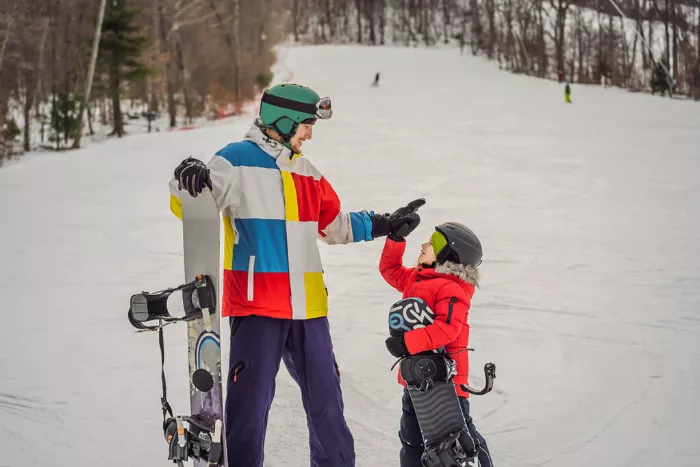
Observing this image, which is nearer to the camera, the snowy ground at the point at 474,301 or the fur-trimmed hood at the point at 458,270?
the fur-trimmed hood at the point at 458,270

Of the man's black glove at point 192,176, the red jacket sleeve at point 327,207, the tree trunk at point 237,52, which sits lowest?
the red jacket sleeve at point 327,207

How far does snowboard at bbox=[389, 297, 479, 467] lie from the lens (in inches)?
101

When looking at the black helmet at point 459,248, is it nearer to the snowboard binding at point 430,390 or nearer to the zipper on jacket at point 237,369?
the snowboard binding at point 430,390

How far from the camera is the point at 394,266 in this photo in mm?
3043

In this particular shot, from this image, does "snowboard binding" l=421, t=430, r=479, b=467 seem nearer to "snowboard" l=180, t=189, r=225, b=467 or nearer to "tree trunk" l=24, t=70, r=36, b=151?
"snowboard" l=180, t=189, r=225, b=467

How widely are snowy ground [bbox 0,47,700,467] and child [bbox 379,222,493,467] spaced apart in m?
0.69

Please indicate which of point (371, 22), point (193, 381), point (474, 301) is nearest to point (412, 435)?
point (193, 381)

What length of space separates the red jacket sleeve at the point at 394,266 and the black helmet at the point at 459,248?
0.85ft

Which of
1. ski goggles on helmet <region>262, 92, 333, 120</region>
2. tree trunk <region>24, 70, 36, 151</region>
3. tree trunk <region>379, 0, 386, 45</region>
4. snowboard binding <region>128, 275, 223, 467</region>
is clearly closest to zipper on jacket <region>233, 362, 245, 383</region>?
snowboard binding <region>128, 275, 223, 467</region>

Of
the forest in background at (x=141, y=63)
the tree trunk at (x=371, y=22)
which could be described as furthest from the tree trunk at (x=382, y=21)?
the forest in background at (x=141, y=63)

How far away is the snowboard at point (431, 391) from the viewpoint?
8.45 ft

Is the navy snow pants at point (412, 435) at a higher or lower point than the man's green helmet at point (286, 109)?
lower

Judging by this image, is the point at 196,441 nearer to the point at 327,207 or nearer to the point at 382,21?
the point at 327,207

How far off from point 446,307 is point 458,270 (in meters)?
0.19
